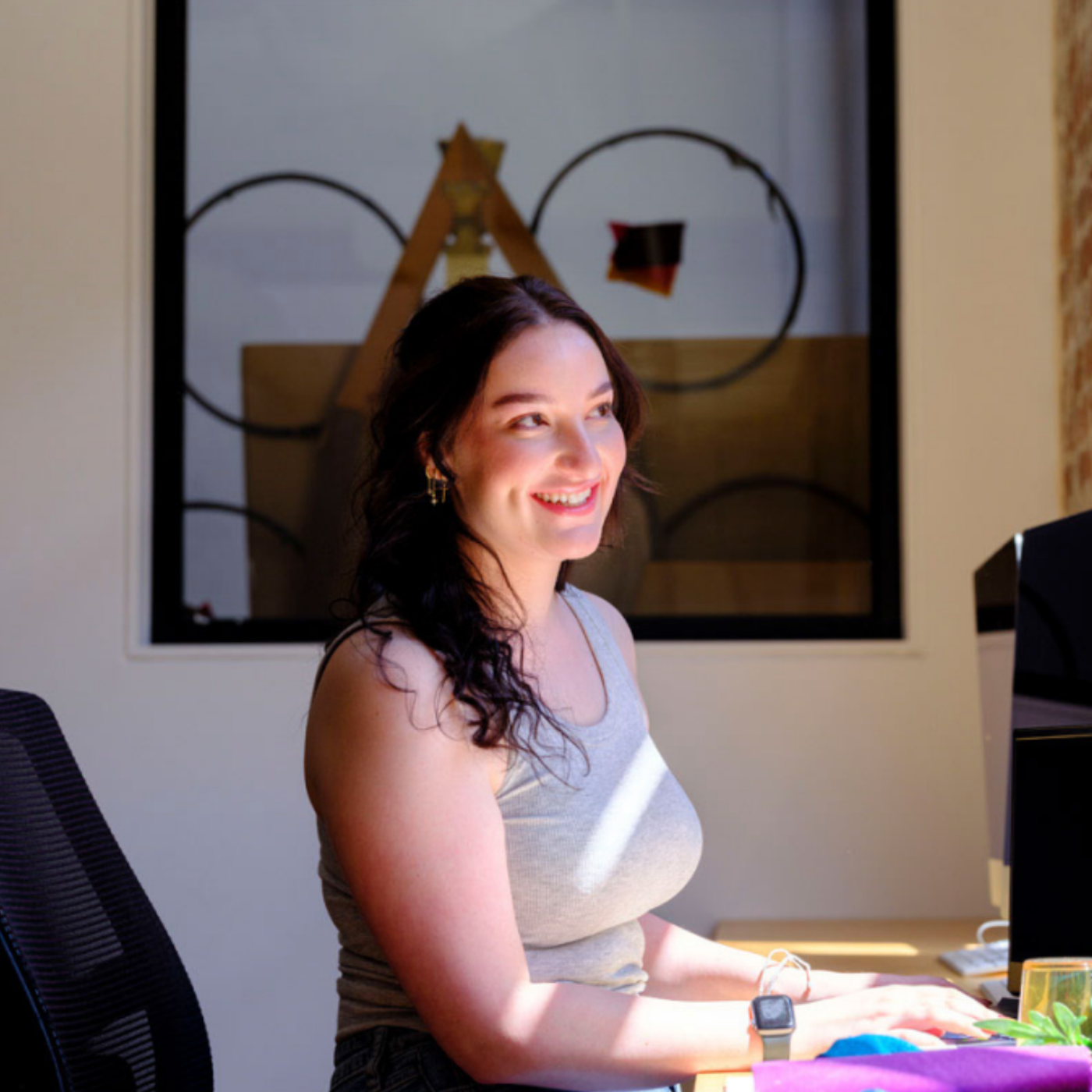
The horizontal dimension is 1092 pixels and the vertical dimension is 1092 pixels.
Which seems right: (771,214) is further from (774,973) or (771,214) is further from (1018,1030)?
(1018,1030)

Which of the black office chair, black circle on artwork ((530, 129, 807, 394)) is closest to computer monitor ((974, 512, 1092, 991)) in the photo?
the black office chair

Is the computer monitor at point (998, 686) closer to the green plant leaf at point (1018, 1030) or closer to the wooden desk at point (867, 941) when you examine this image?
the wooden desk at point (867, 941)

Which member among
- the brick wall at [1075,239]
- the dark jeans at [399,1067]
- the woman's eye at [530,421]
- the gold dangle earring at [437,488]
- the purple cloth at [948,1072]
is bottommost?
the dark jeans at [399,1067]

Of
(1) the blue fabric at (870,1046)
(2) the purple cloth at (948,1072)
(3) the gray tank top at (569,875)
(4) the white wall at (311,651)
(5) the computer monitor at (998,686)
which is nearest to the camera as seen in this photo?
(2) the purple cloth at (948,1072)

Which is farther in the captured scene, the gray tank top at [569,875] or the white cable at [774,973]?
the white cable at [774,973]

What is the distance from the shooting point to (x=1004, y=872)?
76.1 inches

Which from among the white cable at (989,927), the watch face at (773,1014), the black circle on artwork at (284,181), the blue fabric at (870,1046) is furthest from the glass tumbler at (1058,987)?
the black circle on artwork at (284,181)

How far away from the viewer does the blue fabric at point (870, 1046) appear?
3.62ft

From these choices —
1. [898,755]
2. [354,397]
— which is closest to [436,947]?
[898,755]

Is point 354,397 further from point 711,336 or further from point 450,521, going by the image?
point 450,521

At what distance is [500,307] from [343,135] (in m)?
1.62

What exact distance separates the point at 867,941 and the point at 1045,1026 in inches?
54.1

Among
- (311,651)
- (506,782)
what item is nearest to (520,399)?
(506,782)

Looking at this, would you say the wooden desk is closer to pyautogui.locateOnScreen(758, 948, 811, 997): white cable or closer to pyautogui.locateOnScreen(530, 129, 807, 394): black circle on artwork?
pyautogui.locateOnScreen(758, 948, 811, 997): white cable
